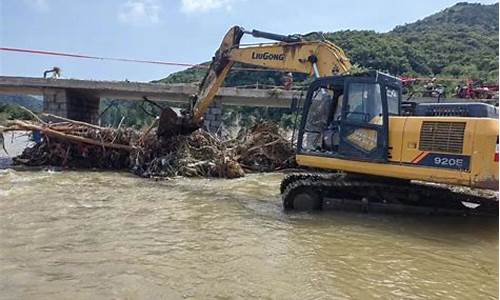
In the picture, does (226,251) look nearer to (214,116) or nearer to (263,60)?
(263,60)

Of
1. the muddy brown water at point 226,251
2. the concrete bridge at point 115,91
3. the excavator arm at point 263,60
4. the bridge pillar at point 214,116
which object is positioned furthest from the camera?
the bridge pillar at point 214,116

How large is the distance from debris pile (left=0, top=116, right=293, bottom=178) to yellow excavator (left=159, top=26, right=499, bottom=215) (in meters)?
4.64

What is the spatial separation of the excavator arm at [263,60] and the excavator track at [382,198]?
9.69 ft

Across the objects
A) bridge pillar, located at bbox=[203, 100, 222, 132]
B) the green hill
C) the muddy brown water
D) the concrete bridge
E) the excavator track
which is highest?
the green hill

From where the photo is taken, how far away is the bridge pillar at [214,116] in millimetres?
26875

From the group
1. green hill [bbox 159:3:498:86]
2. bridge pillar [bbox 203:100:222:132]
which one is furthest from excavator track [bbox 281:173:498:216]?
green hill [bbox 159:3:498:86]

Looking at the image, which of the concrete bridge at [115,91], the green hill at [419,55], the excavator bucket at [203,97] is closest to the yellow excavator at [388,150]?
the excavator bucket at [203,97]

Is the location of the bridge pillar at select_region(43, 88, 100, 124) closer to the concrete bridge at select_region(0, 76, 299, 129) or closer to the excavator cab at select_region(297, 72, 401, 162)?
the concrete bridge at select_region(0, 76, 299, 129)

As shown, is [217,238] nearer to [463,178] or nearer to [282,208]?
[282,208]

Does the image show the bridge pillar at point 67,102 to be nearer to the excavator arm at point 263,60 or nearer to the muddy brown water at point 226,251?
the excavator arm at point 263,60

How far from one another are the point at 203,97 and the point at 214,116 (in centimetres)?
1391

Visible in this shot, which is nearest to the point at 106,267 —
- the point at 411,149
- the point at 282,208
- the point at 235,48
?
the point at 282,208

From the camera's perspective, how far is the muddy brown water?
457 cm

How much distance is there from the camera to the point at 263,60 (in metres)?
11.8
